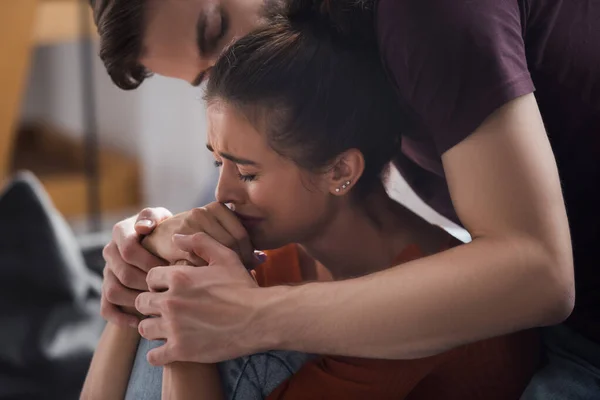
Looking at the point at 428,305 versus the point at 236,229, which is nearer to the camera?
the point at 428,305

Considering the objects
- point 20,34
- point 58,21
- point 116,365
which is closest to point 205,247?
point 116,365

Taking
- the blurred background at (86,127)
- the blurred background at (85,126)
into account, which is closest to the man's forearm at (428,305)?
the blurred background at (85,126)

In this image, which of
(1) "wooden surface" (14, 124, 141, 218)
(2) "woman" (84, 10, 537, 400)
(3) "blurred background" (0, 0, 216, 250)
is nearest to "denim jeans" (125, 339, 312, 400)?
(2) "woman" (84, 10, 537, 400)

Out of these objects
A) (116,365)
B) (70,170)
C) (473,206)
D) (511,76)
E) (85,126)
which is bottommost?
(70,170)

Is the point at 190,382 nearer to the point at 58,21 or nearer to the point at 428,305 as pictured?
the point at 428,305

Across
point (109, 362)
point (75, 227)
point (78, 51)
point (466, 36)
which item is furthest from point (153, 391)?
point (78, 51)

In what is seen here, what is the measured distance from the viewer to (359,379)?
101 centimetres

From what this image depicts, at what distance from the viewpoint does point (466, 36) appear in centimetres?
85

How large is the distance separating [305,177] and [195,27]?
216 millimetres

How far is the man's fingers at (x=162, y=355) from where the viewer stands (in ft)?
3.12

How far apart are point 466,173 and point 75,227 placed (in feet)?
7.03

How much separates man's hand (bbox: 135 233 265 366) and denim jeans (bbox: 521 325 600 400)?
305 mm

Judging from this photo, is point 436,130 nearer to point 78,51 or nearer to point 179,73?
point 179,73

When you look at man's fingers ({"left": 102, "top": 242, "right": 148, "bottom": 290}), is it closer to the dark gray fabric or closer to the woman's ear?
the woman's ear
